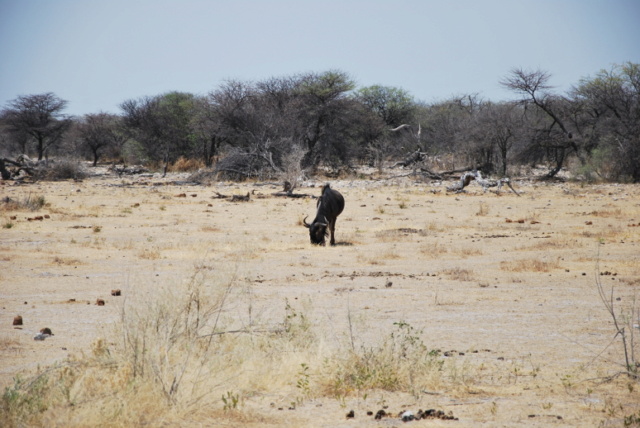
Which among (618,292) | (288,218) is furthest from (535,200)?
(618,292)

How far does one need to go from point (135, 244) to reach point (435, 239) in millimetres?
7319

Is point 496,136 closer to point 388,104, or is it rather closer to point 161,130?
point 388,104

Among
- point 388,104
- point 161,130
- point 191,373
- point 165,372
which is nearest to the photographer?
point 165,372

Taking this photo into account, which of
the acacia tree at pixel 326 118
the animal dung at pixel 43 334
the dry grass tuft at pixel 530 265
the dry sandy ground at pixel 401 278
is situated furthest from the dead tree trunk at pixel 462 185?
the animal dung at pixel 43 334

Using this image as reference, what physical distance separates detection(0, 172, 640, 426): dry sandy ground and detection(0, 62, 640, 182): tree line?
9094 mm

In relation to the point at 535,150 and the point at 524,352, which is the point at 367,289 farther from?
the point at 535,150

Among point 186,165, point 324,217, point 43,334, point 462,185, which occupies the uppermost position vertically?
point 186,165

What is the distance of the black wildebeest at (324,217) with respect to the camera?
14438mm

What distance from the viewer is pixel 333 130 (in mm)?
39094

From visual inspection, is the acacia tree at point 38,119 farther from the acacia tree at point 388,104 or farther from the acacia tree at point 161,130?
the acacia tree at point 388,104

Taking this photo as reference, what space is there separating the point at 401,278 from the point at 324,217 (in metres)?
4.53

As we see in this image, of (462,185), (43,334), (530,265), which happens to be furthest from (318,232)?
(462,185)

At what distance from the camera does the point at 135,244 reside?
46.1ft

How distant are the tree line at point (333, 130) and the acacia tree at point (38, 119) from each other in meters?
0.10
